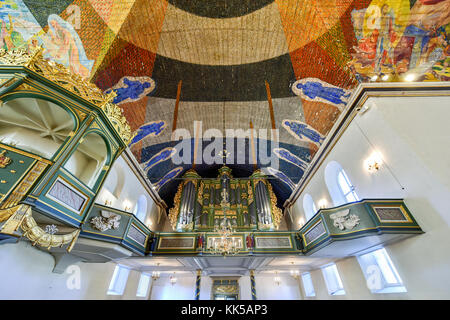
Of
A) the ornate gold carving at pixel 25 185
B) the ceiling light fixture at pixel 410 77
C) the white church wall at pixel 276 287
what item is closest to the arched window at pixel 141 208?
the ornate gold carving at pixel 25 185

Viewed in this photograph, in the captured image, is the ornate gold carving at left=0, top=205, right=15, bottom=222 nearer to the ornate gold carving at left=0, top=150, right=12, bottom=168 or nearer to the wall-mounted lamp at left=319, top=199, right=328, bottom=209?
the ornate gold carving at left=0, top=150, right=12, bottom=168

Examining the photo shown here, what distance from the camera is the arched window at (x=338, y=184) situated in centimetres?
698

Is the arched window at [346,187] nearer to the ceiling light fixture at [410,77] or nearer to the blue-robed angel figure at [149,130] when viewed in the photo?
the ceiling light fixture at [410,77]

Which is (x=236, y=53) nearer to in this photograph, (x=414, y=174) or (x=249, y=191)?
(x=414, y=174)

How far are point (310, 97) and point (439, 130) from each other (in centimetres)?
364

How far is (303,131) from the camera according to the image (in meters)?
8.25

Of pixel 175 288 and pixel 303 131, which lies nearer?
pixel 303 131

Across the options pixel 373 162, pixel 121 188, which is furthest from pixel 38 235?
pixel 373 162

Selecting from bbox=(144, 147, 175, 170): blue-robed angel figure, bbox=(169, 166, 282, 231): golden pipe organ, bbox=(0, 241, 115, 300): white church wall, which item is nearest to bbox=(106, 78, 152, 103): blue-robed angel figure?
bbox=(144, 147, 175, 170): blue-robed angel figure

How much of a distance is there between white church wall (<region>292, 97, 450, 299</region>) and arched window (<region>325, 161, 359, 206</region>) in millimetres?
551

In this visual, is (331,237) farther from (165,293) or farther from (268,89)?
(165,293)

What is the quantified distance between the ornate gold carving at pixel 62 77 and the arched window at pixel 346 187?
7889mm

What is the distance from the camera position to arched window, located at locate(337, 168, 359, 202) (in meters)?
6.74

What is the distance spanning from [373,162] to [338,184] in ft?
7.10
